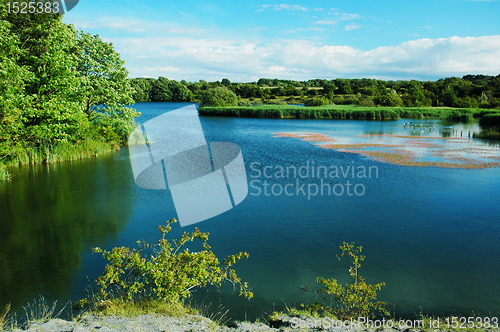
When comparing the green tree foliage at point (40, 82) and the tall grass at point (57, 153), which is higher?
the green tree foliage at point (40, 82)

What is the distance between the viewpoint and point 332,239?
29.0 ft

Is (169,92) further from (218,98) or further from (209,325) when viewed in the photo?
(209,325)

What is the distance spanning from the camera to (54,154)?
1830 centimetres

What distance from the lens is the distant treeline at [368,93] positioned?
2955 inches

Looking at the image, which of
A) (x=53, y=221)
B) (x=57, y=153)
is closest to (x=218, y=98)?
(x=57, y=153)

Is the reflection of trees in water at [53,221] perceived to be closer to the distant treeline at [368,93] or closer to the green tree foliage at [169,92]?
the distant treeline at [368,93]

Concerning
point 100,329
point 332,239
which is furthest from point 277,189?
point 100,329

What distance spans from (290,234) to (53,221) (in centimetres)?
672

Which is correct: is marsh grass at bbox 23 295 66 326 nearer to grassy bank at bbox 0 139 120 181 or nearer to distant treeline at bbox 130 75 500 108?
grassy bank at bbox 0 139 120 181

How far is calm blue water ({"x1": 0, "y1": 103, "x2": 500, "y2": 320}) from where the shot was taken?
652cm

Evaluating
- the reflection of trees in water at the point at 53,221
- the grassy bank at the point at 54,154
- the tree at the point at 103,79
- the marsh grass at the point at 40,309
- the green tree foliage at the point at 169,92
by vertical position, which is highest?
the green tree foliage at the point at 169,92

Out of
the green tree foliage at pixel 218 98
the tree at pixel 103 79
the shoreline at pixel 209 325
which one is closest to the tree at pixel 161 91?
the green tree foliage at pixel 218 98

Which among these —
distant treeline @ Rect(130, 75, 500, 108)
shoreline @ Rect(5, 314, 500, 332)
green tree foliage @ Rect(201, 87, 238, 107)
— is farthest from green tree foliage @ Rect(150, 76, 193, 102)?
shoreline @ Rect(5, 314, 500, 332)

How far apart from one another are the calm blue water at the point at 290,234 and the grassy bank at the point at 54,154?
83 centimetres
